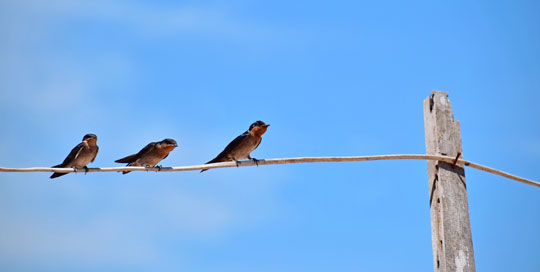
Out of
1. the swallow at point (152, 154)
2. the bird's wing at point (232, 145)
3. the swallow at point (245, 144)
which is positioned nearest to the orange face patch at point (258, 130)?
the swallow at point (245, 144)

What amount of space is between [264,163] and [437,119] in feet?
6.91

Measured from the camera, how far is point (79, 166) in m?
9.88

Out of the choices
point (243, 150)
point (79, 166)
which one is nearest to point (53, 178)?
point (79, 166)

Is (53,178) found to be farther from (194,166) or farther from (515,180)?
(515,180)

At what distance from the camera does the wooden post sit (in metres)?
5.70

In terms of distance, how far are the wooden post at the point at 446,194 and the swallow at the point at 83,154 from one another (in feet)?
19.4

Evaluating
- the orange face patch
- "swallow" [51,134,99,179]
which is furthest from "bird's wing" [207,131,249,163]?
"swallow" [51,134,99,179]

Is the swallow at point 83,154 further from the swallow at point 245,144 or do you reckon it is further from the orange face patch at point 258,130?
the orange face patch at point 258,130

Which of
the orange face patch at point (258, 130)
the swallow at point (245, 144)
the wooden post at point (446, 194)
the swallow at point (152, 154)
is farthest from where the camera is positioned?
the swallow at point (152, 154)

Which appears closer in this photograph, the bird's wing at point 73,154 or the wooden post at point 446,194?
the wooden post at point 446,194

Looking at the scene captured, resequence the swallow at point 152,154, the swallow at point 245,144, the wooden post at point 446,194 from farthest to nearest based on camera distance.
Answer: the swallow at point 152,154 → the swallow at point 245,144 → the wooden post at point 446,194

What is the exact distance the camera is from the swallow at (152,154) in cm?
977

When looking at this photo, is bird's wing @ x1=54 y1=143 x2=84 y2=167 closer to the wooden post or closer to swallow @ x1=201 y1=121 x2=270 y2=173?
swallow @ x1=201 y1=121 x2=270 y2=173

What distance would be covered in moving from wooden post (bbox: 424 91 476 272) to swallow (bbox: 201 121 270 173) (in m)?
3.71
